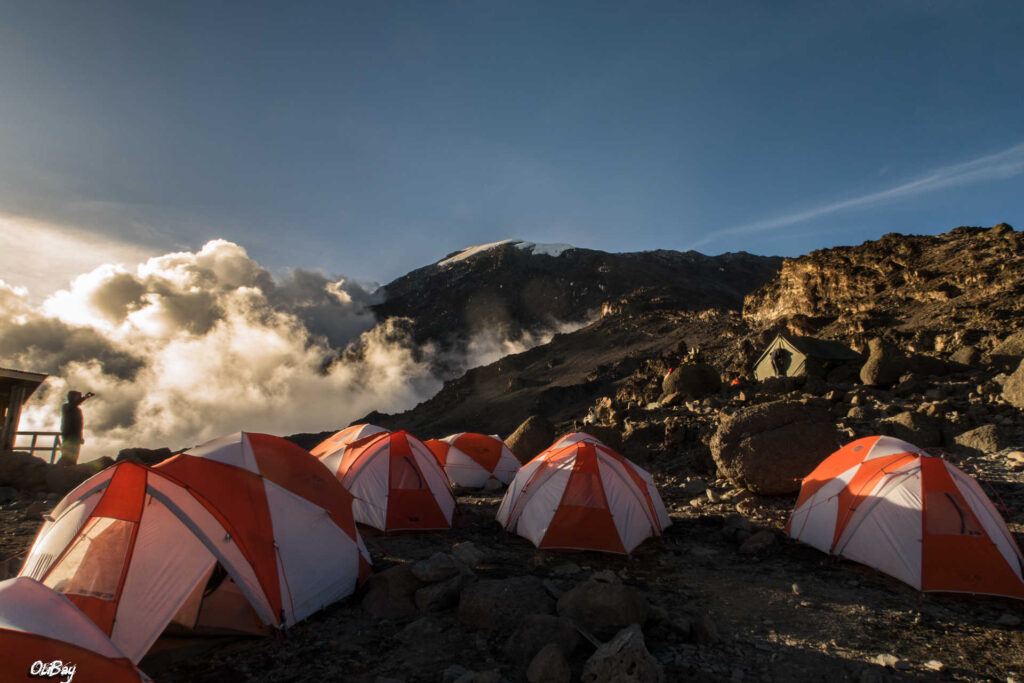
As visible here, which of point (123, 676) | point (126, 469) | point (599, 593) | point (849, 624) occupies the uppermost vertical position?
point (126, 469)

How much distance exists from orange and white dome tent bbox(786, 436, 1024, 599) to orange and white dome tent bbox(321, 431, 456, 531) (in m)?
6.80

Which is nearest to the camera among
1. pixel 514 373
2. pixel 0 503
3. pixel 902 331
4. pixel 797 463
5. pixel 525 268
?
pixel 797 463

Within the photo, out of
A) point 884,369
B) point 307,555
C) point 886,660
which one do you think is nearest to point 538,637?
point 307,555

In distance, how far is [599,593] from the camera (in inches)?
232

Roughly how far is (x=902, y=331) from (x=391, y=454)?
28046 millimetres

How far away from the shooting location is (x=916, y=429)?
11805mm

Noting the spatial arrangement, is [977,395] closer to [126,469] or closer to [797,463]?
[797,463]

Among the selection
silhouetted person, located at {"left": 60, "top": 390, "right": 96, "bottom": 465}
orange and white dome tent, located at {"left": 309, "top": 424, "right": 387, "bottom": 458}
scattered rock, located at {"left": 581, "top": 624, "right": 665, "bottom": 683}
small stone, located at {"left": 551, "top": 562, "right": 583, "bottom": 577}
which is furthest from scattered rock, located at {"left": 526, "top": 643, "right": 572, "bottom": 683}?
silhouetted person, located at {"left": 60, "top": 390, "right": 96, "bottom": 465}

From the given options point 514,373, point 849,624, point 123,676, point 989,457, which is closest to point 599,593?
point 849,624

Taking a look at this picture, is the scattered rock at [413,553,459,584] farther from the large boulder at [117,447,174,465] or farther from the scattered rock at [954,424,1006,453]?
the scattered rock at [954,424,1006,453]

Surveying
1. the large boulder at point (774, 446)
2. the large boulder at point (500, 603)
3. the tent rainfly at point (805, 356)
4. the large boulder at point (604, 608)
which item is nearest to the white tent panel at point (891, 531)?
the large boulder at point (774, 446)

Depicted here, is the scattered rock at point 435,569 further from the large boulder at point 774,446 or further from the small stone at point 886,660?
the large boulder at point 774,446

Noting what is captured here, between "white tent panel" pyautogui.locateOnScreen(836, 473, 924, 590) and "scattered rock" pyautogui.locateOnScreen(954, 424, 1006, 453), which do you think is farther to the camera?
"scattered rock" pyautogui.locateOnScreen(954, 424, 1006, 453)

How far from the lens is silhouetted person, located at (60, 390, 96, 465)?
14.4 meters
